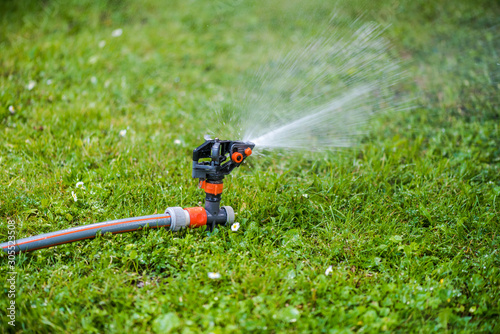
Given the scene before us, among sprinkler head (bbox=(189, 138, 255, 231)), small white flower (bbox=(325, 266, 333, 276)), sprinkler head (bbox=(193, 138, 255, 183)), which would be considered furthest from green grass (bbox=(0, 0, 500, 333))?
sprinkler head (bbox=(193, 138, 255, 183))

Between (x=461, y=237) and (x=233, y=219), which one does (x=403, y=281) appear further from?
(x=233, y=219)

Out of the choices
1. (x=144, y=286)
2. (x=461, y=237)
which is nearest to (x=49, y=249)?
(x=144, y=286)

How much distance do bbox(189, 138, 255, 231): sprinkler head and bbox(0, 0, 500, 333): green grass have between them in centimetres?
13

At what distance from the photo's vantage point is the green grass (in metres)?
1.98

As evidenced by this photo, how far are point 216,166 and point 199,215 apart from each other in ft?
0.95

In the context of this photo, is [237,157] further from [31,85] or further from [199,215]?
[31,85]

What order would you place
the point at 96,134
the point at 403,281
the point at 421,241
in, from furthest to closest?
the point at 96,134
the point at 421,241
the point at 403,281

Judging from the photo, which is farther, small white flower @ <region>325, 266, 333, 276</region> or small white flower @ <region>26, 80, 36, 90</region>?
small white flower @ <region>26, 80, 36, 90</region>

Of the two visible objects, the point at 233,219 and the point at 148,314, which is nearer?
the point at 148,314

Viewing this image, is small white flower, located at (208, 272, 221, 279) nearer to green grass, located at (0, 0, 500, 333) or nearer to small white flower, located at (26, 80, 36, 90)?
green grass, located at (0, 0, 500, 333)

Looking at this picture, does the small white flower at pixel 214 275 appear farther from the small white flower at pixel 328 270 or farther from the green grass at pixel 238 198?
the small white flower at pixel 328 270

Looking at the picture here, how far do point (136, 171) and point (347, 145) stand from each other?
1.71 meters

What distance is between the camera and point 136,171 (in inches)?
118

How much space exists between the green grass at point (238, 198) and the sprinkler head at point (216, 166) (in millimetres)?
128
